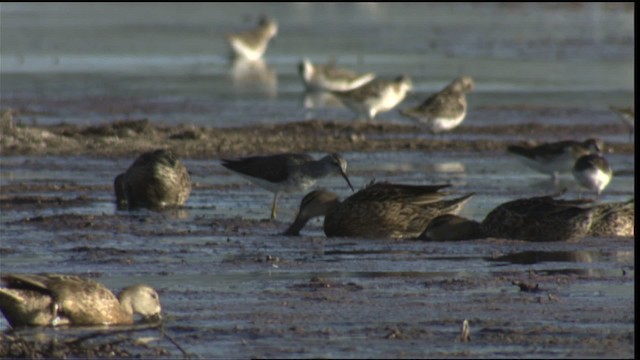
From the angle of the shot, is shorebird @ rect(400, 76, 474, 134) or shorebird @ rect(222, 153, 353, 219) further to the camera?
shorebird @ rect(400, 76, 474, 134)

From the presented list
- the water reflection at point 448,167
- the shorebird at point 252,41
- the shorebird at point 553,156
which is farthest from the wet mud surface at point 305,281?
the shorebird at point 252,41

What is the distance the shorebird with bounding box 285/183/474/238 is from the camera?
47.2 feet

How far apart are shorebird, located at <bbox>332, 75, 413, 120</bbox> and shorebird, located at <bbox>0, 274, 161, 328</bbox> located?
15.7m

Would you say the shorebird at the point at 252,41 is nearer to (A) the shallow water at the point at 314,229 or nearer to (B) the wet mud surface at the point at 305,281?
(A) the shallow water at the point at 314,229

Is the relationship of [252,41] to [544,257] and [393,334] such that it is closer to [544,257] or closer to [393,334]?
[544,257]

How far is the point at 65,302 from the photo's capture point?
32.4 feet

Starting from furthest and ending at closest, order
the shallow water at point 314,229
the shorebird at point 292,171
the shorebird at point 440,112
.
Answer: the shorebird at point 440,112
the shorebird at point 292,171
the shallow water at point 314,229

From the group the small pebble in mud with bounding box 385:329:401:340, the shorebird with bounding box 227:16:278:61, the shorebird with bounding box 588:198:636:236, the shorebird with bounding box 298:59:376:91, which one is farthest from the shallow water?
the shorebird with bounding box 227:16:278:61

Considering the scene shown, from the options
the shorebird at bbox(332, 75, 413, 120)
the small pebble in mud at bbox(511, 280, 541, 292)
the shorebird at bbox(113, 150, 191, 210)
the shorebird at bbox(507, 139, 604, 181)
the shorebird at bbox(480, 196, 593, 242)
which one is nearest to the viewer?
the small pebble in mud at bbox(511, 280, 541, 292)

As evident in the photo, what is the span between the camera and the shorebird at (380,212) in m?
14.4

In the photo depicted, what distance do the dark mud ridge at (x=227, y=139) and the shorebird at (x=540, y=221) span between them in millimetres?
7521

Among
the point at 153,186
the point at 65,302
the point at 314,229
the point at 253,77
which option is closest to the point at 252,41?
the point at 253,77

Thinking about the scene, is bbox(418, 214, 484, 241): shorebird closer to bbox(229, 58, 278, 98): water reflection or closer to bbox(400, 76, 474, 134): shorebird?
bbox(400, 76, 474, 134): shorebird

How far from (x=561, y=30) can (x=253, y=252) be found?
132 ft
